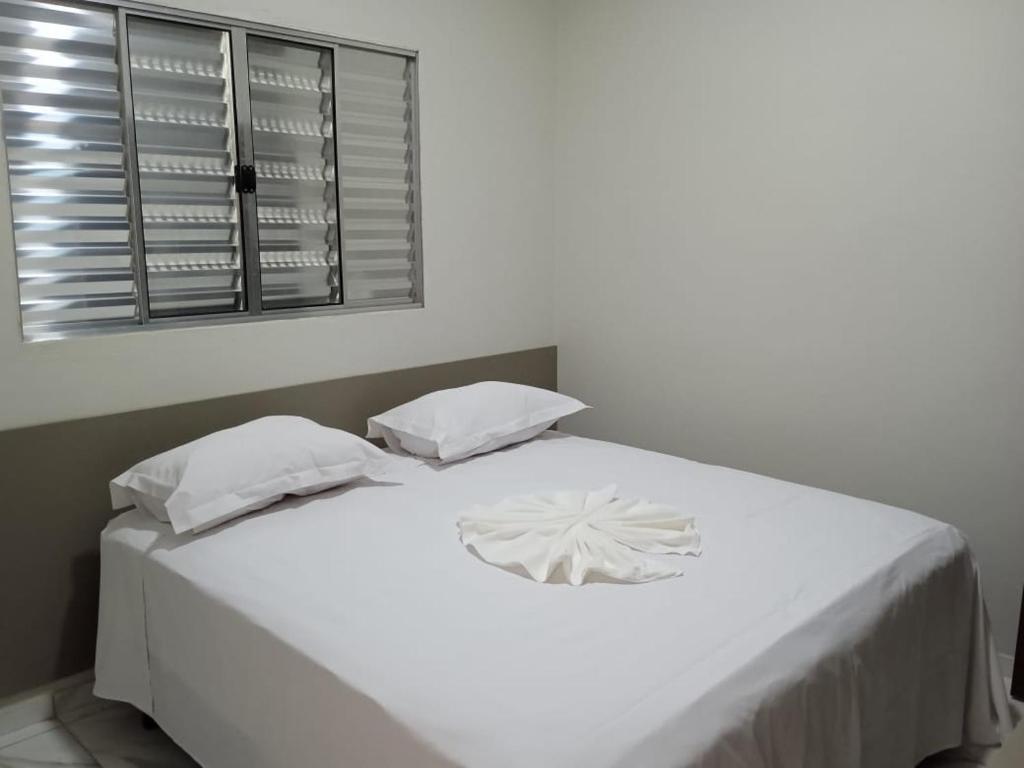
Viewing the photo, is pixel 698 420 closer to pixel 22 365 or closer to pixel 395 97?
pixel 395 97

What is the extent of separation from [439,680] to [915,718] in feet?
3.85

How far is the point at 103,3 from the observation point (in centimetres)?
244

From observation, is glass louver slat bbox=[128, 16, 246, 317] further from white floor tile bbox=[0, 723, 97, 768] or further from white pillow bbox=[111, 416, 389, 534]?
white floor tile bbox=[0, 723, 97, 768]

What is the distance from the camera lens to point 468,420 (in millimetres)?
2914

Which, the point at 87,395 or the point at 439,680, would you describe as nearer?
the point at 439,680

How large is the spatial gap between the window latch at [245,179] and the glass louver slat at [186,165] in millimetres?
20

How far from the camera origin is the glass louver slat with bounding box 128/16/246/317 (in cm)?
259

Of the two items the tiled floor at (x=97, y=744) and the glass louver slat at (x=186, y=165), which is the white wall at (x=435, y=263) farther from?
the tiled floor at (x=97, y=744)

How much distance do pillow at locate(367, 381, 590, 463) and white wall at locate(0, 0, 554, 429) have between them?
1.09 feet

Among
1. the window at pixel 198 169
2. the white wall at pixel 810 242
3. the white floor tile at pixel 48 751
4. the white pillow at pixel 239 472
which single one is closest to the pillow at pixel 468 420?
the white pillow at pixel 239 472

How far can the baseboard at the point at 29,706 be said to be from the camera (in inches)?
93.7

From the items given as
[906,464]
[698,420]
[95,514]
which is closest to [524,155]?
[698,420]

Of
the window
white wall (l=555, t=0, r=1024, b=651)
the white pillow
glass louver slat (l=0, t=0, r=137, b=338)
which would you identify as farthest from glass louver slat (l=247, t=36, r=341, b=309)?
white wall (l=555, t=0, r=1024, b=651)

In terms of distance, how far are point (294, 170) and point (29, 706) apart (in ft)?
6.26
